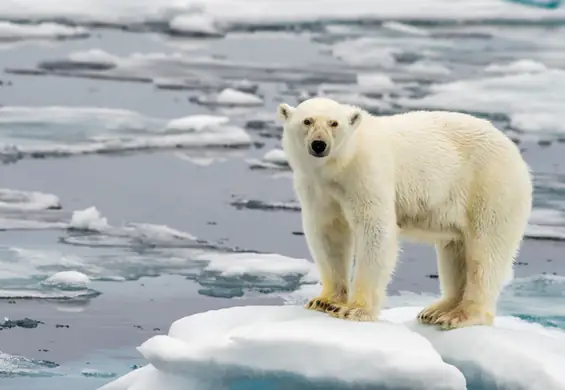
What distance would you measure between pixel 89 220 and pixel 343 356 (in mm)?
3292

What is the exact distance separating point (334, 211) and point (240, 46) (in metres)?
3.21

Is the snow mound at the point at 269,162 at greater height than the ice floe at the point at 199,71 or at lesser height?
lesser

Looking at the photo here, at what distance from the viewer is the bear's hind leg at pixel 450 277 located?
405 centimetres

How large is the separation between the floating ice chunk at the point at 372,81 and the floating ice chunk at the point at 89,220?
1.96 m

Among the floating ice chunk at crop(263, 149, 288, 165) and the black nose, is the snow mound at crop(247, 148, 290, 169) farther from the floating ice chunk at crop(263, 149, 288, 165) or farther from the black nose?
the black nose

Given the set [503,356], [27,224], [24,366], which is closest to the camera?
[503,356]

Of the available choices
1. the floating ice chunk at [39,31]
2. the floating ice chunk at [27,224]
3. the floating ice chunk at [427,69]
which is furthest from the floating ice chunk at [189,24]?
the floating ice chunk at [27,224]

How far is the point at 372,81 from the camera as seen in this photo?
6824 millimetres

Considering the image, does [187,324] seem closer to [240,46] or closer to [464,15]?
[240,46]

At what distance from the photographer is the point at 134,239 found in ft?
21.1

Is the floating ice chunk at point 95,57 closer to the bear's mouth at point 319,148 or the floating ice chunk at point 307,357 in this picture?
the floating ice chunk at point 307,357

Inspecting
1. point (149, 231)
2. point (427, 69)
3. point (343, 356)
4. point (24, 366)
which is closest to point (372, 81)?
point (427, 69)

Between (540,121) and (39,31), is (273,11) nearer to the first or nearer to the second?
(39,31)

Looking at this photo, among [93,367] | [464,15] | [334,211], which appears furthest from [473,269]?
[464,15]
